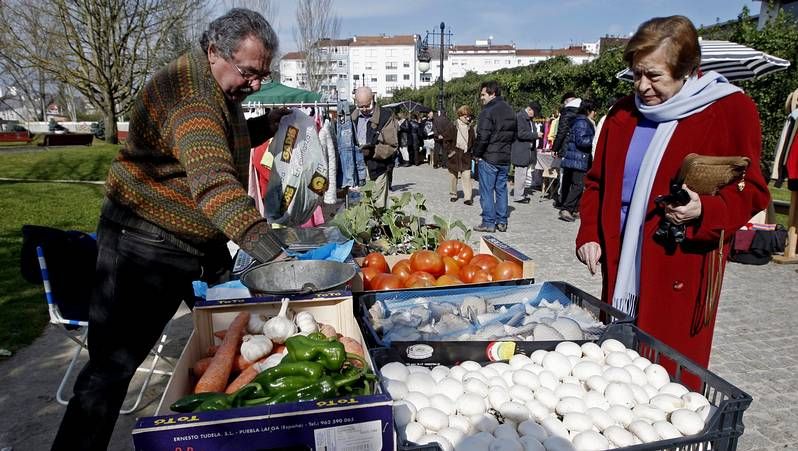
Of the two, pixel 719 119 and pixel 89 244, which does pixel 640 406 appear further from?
pixel 89 244

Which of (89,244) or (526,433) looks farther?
(89,244)

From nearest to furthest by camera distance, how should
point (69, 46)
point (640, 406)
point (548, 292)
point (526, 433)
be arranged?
point (526, 433) → point (640, 406) → point (548, 292) → point (69, 46)

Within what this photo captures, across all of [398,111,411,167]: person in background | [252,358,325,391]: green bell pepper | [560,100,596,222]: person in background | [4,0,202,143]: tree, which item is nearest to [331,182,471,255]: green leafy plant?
[252,358,325,391]: green bell pepper

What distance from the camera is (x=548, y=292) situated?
8.96ft

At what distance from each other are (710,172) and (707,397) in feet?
2.44

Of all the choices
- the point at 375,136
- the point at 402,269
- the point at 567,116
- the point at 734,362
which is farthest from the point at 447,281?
the point at 567,116

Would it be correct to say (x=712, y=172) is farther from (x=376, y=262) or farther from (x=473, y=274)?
(x=376, y=262)

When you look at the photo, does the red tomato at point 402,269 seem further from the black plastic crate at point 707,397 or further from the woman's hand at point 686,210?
the woman's hand at point 686,210

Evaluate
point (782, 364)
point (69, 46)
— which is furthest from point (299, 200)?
point (69, 46)

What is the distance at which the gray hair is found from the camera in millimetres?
1921

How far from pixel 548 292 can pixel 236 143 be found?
170cm

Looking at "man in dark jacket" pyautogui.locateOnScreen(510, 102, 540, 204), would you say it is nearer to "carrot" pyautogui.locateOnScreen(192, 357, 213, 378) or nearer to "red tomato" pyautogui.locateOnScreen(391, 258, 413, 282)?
"red tomato" pyautogui.locateOnScreen(391, 258, 413, 282)

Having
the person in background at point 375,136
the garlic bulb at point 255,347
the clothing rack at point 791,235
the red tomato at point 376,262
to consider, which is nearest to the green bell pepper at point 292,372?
the garlic bulb at point 255,347

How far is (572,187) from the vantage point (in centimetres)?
886
